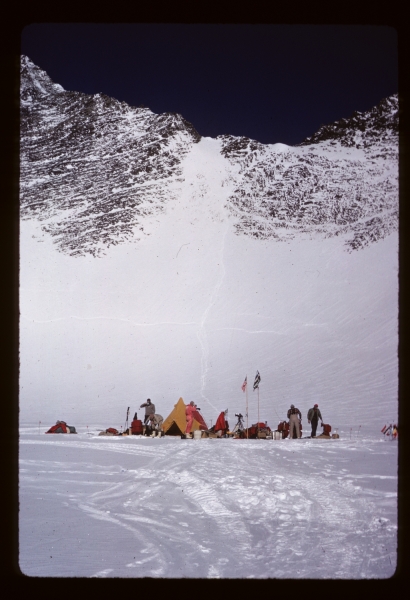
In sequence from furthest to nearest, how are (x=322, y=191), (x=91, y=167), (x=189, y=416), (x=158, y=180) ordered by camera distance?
(x=322, y=191), (x=158, y=180), (x=91, y=167), (x=189, y=416)

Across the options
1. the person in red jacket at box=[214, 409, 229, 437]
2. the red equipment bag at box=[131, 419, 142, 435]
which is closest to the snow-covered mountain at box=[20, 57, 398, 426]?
the red equipment bag at box=[131, 419, 142, 435]

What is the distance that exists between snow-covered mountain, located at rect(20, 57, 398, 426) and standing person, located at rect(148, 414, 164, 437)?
4.87ft

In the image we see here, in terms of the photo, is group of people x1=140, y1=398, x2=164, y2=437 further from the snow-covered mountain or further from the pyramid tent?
the snow-covered mountain

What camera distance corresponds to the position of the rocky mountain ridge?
13477 millimetres

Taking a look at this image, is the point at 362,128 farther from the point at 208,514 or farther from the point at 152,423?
the point at 208,514

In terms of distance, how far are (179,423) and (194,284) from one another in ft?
17.2

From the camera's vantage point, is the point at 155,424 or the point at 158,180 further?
the point at 158,180

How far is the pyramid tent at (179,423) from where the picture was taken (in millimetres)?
8195

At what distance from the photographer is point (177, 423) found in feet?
27.0

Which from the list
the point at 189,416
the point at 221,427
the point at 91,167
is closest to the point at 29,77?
the point at 189,416

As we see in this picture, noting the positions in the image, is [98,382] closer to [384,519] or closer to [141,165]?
[141,165]

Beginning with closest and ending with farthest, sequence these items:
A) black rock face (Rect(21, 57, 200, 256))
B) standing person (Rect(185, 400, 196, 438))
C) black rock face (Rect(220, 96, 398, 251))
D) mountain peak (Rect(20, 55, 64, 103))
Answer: mountain peak (Rect(20, 55, 64, 103))
standing person (Rect(185, 400, 196, 438))
black rock face (Rect(21, 57, 200, 256))
black rock face (Rect(220, 96, 398, 251))

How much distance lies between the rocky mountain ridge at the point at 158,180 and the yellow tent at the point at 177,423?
5.71m
